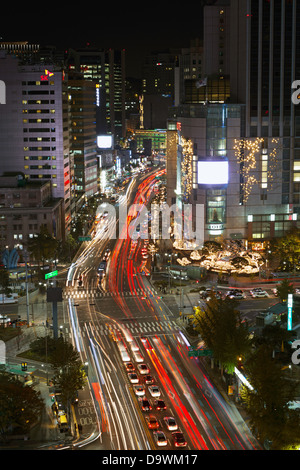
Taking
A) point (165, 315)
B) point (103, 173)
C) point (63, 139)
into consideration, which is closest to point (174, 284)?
point (165, 315)

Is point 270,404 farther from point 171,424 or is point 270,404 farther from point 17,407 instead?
point 17,407

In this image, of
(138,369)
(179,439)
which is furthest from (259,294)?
(179,439)

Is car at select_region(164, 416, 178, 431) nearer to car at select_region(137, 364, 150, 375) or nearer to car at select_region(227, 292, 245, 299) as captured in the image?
car at select_region(137, 364, 150, 375)

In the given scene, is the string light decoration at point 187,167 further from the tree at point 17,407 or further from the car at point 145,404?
the tree at point 17,407

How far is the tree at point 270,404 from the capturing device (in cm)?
4803

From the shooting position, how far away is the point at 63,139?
122500 millimetres

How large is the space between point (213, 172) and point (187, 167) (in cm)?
894

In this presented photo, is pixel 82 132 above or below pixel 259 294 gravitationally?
above

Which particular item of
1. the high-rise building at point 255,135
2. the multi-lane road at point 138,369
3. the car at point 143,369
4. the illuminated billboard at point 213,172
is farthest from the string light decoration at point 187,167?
the car at point 143,369

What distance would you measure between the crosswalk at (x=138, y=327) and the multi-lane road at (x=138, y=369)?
0.11m

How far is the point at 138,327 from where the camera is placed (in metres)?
78.1

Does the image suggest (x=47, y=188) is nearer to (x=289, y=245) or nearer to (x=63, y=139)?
(x=63, y=139)

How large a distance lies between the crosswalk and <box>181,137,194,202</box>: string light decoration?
140 ft
